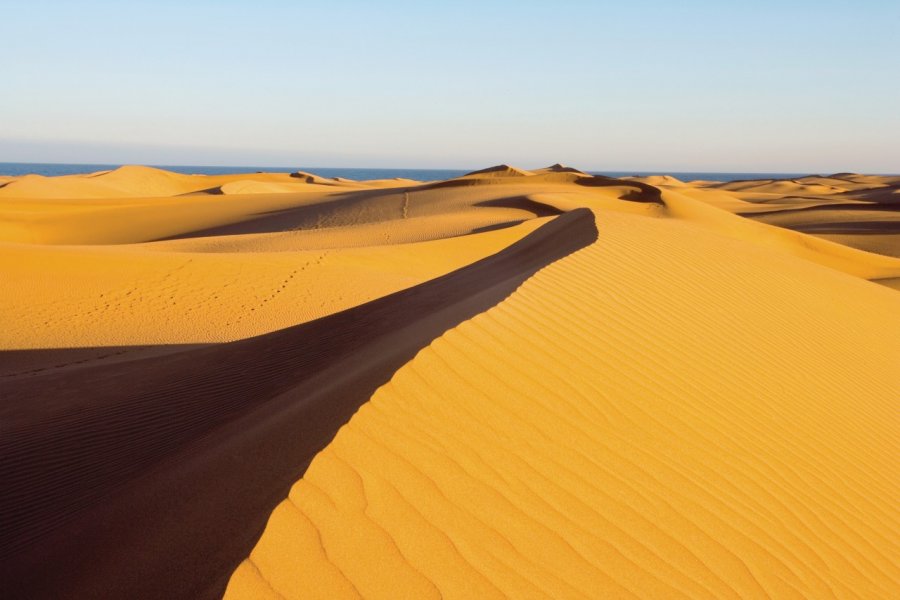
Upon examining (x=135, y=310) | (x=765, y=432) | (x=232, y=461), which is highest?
(x=232, y=461)

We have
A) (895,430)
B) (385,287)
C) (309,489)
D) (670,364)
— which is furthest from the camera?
(385,287)

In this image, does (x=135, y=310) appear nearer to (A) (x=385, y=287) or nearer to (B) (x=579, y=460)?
(A) (x=385, y=287)

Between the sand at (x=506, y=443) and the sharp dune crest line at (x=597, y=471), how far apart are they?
0.04 feet

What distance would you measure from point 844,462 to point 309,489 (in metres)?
3.28

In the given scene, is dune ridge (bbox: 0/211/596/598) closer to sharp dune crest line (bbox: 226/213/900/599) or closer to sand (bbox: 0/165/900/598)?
sand (bbox: 0/165/900/598)

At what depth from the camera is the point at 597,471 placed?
11.6 feet

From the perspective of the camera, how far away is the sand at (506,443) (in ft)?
9.12

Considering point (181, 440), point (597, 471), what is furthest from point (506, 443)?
point (181, 440)

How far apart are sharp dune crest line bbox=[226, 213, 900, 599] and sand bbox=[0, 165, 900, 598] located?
0.5 inches

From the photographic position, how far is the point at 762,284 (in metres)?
8.07

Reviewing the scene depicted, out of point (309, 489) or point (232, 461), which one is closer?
point (309, 489)

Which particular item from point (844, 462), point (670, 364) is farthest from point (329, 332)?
point (844, 462)

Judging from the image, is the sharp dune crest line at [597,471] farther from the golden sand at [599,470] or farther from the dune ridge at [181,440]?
the dune ridge at [181,440]

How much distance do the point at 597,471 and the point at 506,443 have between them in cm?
42
